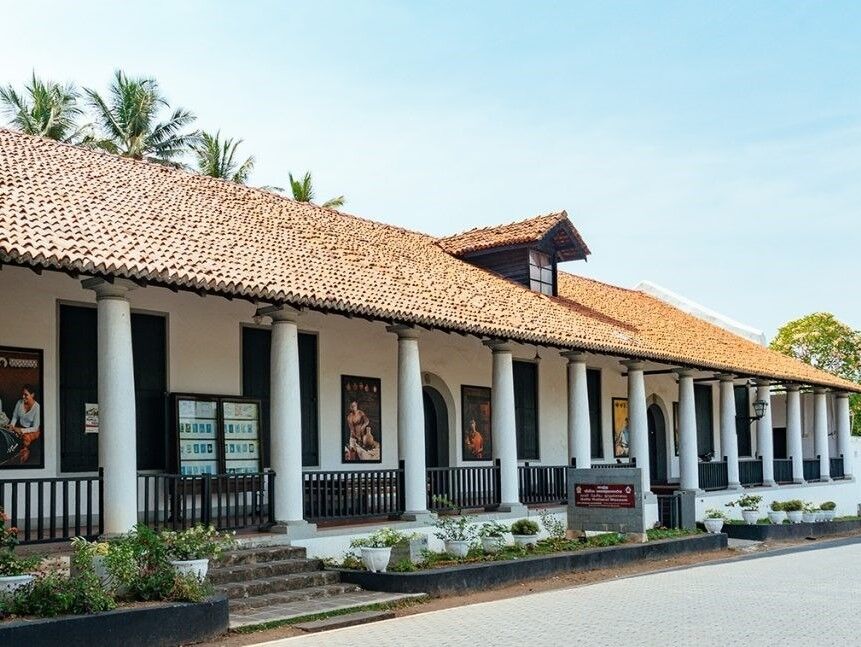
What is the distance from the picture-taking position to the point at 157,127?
120 feet

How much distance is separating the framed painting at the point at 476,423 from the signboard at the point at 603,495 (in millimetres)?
3367

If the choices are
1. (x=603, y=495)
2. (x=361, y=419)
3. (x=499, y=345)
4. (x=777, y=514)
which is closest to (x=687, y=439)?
(x=777, y=514)

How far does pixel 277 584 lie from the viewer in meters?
12.7

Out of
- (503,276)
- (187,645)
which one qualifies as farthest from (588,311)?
(187,645)

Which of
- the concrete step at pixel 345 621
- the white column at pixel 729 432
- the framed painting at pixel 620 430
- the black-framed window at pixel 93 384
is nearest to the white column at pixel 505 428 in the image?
the black-framed window at pixel 93 384

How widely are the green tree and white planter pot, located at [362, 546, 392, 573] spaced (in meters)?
39.2

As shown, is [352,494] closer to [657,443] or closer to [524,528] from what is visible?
[524,528]

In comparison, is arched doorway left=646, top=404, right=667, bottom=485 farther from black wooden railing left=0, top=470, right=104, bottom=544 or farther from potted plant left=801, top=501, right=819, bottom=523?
black wooden railing left=0, top=470, right=104, bottom=544

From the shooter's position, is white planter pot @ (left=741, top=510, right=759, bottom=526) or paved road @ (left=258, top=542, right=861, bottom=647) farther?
white planter pot @ (left=741, top=510, right=759, bottom=526)

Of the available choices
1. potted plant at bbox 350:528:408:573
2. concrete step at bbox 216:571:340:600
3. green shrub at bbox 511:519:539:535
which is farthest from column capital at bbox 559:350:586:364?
concrete step at bbox 216:571:340:600

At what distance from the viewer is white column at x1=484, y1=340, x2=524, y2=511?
1850 centimetres

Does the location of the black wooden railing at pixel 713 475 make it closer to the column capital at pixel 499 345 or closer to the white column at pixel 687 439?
the white column at pixel 687 439

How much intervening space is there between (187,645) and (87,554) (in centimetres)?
133

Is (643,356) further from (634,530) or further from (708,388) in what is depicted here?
(708,388)
